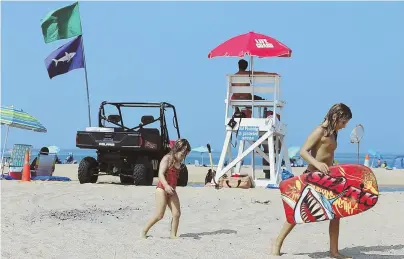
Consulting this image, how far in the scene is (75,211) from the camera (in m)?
10.1

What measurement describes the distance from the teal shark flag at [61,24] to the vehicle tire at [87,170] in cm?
501

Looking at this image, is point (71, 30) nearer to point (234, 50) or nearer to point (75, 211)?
point (234, 50)

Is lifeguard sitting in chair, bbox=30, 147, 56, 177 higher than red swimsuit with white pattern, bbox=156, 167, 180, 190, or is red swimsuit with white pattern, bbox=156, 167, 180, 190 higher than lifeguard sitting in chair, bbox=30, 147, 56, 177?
red swimsuit with white pattern, bbox=156, 167, 180, 190

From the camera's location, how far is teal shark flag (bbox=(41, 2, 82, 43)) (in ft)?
62.4

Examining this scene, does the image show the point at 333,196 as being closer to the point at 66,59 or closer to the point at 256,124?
the point at 256,124

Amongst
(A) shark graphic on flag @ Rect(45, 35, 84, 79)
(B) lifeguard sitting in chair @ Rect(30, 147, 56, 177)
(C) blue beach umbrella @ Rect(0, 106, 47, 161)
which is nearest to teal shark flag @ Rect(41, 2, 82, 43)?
(A) shark graphic on flag @ Rect(45, 35, 84, 79)

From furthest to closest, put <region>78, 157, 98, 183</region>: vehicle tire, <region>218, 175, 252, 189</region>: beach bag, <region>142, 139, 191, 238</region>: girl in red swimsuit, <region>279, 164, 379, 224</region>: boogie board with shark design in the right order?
<region>78, 157, 98, 183</region>: vehicle tire
<region>218, 175, 252, 189</region>: beach bag
<region>142, 139, 191, 238</region>: girl in red swimsuit
<region>279, 164, 379, 224</region>: boogie board with shark design

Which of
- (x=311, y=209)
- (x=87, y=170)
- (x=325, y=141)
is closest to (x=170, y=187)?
(x=311, y=209)

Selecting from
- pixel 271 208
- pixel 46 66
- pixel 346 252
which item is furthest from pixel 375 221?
pixel 46 66

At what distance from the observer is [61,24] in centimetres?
1923

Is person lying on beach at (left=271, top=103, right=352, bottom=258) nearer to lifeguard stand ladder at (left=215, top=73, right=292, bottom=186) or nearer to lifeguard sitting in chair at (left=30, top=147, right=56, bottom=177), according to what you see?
lifeguard stand ladder at (left=215, top=73, right=292, bottom=186)

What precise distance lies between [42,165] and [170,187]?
1007cm

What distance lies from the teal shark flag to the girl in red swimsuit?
1208 centimetres

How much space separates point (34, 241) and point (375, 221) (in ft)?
15.9
